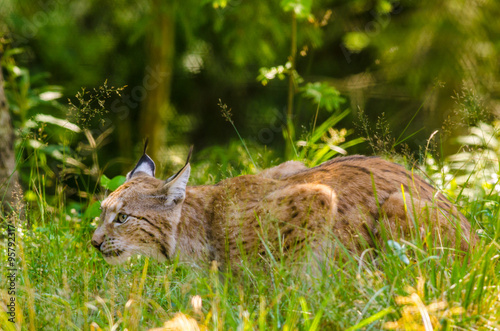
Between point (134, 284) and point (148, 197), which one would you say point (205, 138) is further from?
point (134, 284)

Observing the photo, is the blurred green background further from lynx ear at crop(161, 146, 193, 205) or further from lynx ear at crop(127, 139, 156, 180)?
lynx ear at crop(161, 146, 193, 205)

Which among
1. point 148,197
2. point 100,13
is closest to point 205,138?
point 100,13

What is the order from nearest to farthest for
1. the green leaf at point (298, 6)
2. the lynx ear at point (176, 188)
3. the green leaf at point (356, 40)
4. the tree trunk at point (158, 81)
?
the lynx ear at point (176, 188) → the green leaf at point (298, 6) → the tree trunk at point (158, 81) → the green leaf at point (356, 40)

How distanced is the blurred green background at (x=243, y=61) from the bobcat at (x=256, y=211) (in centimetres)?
290

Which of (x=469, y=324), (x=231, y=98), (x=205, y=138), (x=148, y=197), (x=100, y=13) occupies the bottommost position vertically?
(x=205, y=138)

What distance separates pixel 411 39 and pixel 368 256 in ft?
17.1

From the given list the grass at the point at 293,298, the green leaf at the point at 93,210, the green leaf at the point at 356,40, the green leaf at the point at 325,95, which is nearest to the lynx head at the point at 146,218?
the grass at the point at 293,298

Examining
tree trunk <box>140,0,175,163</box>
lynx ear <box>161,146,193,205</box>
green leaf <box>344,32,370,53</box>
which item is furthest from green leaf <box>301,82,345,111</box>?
green leaf <box>344,32,370,53</box>

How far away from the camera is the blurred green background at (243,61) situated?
679cm

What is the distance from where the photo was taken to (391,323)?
2092 millimetres

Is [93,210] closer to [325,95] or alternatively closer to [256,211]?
[256,211]

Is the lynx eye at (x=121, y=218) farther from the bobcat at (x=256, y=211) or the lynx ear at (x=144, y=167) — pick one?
the lynx ear at (x=144, y=167)

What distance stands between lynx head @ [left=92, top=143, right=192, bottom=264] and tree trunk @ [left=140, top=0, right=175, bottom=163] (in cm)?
391

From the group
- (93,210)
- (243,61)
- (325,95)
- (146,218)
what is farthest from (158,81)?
(146,218)
